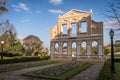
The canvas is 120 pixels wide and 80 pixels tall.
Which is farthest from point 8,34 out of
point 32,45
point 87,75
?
point 87,75

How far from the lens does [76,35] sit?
34906 millimetres

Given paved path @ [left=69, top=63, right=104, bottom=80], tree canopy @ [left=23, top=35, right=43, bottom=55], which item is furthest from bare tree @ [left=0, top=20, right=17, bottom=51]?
paved path @ [left=69, top=63, right=104, bottom=80]

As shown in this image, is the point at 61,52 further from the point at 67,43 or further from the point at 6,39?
the point at 6,39

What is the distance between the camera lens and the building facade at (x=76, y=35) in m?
32.6

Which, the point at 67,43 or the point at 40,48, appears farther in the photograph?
the point at 40,48

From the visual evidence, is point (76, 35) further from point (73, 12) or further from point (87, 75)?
point (87, 75)

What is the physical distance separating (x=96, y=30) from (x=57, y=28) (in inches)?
353

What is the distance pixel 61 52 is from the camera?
36.2 meters

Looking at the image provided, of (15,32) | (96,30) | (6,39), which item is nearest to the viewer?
(96,30)

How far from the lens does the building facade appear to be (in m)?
32.6

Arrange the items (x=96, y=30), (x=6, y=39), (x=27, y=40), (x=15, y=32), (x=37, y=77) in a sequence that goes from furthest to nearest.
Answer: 1. (x=27, y=40)
2. (x=15, y=32)
3. (x=6, y=39)
4. (x=96, y=30)
5. (x=37, y=77)

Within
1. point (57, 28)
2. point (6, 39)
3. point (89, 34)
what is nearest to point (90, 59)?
point (89, 34)

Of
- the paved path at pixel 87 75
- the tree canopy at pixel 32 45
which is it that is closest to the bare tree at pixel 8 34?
the tree canopy at pixel 32 45

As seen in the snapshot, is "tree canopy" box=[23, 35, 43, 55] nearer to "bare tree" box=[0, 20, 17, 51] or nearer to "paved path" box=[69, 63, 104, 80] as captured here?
"bare tree" box=[0, 20, 17, 51]
